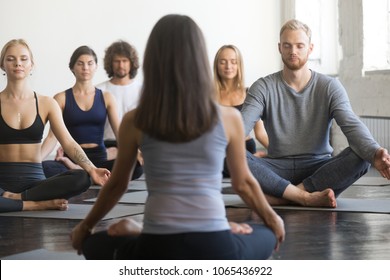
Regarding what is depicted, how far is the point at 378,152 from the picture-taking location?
13.4ft

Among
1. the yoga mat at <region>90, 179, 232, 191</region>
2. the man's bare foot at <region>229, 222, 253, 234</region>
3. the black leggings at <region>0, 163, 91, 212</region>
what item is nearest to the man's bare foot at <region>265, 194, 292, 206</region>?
the black leggings at <region>0, 163, 91, 212</region>

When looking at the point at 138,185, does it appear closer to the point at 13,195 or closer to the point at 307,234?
the point at 13,195

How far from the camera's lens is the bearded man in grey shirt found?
444 centimetres

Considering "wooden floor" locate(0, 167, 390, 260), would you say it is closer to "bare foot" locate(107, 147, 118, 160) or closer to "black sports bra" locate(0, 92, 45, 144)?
"black sports bra" locate(0, 92, 45, 144)

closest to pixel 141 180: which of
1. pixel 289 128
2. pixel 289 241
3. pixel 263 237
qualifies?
pixel 289 128

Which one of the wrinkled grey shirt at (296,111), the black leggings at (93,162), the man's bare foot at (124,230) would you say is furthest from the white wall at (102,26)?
the man's bare foot at (124,230)

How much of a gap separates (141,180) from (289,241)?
3.19 meters

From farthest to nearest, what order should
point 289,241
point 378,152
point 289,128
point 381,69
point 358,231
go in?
point 381,69 < point 289,128 < point 378,152 < point 358,231 < point 289,241

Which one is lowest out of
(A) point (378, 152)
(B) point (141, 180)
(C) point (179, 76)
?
(B) point (141, 180)

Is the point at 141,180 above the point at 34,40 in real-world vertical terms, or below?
below

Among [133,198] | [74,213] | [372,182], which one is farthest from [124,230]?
[372,182]

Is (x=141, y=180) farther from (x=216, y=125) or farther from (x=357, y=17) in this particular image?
(x=216, y=125)

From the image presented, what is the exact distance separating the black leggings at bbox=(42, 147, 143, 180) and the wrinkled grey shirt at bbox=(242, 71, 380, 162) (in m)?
1.47

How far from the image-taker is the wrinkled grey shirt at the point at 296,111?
178 inches
